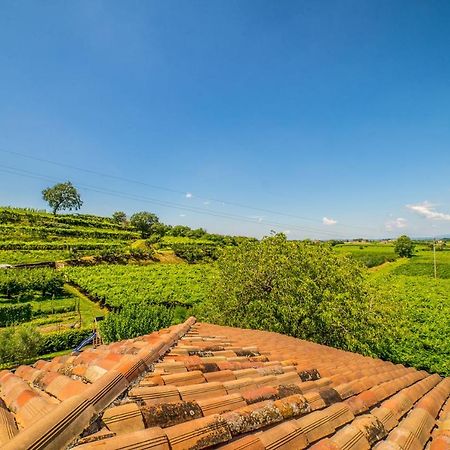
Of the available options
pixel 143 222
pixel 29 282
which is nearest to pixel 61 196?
pixel 143 222

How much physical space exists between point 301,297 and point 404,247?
7748 centimetres

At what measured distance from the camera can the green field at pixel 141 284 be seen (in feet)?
108

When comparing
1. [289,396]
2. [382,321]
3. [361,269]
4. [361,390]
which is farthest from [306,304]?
[289,396]

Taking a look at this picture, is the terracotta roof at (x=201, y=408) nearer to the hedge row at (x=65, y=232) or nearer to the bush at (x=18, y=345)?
the bush at (x=18, y=345)

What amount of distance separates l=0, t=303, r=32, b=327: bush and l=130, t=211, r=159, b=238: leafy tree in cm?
5605

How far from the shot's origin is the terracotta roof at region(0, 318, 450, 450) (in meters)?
1.92

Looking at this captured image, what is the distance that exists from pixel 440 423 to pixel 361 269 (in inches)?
543

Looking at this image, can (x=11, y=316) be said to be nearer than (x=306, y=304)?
No

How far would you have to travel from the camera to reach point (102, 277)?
4094 cm

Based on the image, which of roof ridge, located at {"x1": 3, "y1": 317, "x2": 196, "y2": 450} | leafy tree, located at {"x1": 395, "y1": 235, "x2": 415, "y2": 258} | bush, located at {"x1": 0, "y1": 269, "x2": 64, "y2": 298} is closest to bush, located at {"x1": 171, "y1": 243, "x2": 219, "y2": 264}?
bush, located at {"x1": 0, "y1": 269, "x2": 64, "y2": 298}

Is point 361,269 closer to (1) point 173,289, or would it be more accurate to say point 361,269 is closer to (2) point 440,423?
(2) point 440,423

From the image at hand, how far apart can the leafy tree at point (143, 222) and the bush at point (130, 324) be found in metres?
65.9

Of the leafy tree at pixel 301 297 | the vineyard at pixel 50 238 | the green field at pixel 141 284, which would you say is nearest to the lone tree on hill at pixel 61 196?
the vineyard at pixel 50 238

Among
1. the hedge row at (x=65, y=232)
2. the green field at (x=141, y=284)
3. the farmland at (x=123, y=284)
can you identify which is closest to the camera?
the farmland at (x=123, y=284)
